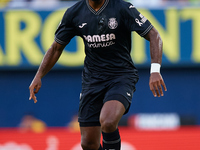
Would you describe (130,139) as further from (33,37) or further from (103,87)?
(33,37)

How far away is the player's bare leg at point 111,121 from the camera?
4786mm

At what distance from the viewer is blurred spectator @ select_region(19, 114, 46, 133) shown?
11.5 m

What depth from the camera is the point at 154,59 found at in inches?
197

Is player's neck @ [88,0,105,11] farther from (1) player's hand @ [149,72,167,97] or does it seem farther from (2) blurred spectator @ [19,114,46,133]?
(2) blurred spectator @ [19,114,46,133]

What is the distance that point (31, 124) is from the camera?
11.6 metres

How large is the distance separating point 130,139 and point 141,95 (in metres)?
4.99

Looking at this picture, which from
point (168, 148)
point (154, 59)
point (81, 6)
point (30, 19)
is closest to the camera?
point (154, 59)

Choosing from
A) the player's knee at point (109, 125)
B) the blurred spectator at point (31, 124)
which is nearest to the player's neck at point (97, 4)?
the player's knee at point (109, 125)

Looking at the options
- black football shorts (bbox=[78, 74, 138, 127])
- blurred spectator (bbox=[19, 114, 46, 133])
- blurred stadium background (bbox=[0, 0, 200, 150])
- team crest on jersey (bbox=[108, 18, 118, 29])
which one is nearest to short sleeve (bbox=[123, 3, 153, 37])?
team crest on jersey (bbox=[108, 18, 118, 29])

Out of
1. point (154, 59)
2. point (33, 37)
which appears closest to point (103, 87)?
point (154, 59)

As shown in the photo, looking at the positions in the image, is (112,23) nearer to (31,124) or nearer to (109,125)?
(109,125)

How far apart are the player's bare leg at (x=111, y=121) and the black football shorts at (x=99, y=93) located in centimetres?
13

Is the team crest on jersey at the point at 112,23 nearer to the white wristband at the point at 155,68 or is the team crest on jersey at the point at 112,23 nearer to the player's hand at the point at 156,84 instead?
the white wristband at the point at 155,68

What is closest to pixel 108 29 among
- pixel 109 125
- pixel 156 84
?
pixel 156 84
